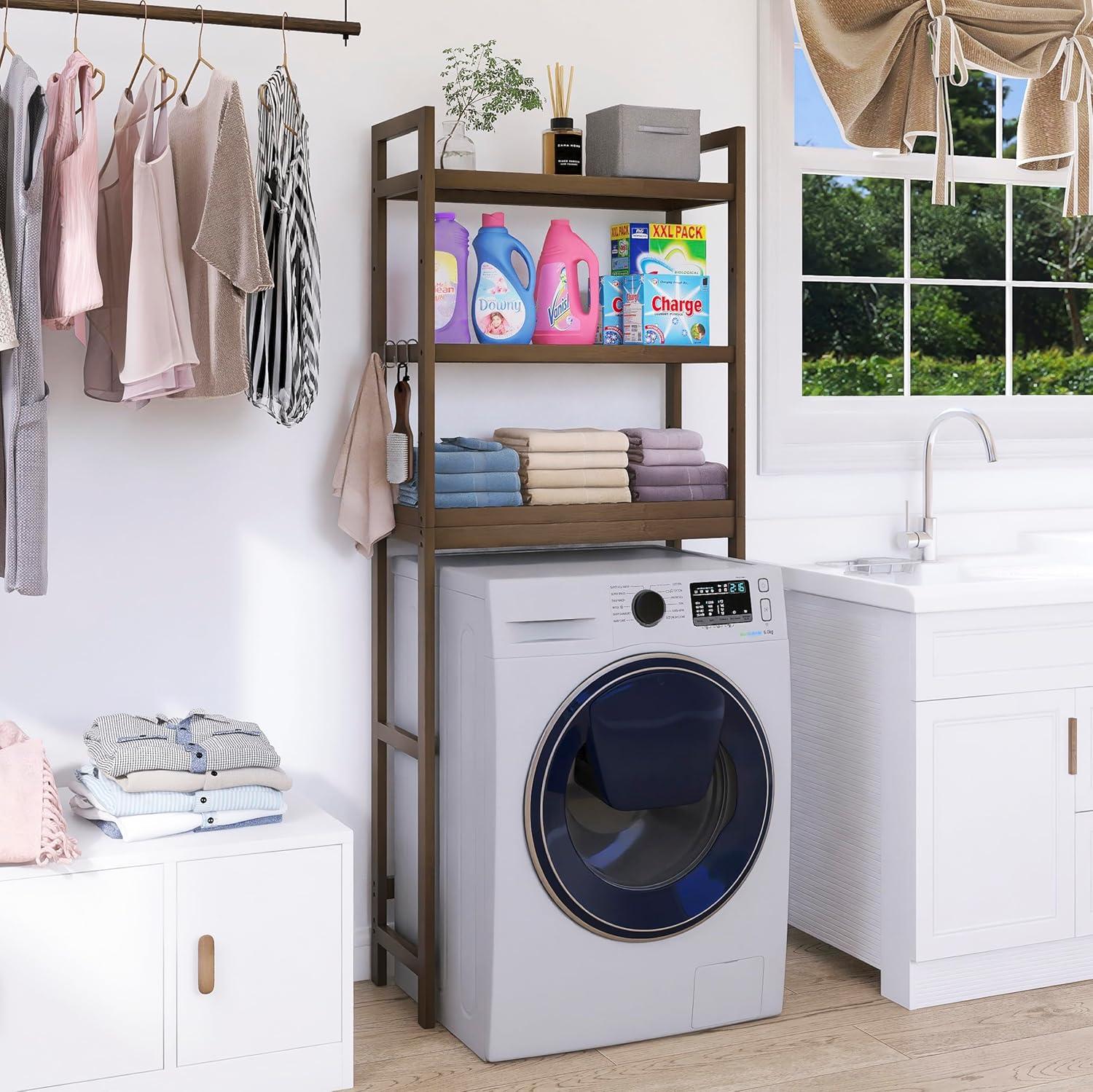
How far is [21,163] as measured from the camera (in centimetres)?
235

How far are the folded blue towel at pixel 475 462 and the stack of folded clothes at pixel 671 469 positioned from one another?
10.7 inches

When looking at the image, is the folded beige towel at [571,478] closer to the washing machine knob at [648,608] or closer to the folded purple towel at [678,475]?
the folded purple towel at [678,475]

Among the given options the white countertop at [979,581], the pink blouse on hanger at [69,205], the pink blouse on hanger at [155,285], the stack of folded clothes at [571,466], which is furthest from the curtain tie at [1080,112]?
the pink blouse on hanger at [69,205]

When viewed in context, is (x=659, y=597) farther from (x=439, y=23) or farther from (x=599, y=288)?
(x=439, y=23)

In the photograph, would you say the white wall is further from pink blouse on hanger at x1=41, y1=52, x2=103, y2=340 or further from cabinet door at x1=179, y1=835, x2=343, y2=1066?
cabinet door at x1=179, y1=835, x2=343, y2=1066

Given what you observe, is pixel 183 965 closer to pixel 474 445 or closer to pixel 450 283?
pixel 474 445

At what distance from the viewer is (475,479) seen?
2.73 m

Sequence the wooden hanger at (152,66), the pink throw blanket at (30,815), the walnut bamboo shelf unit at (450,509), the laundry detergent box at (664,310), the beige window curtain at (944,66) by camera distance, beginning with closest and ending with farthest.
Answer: the pink throw blanket at (30,815) < the wooden hanger at (152,66) < the walnut bamboo shelf unit at (450,509) < the laundry detergent box at (664,310) < the beige window curtain at (944,66)

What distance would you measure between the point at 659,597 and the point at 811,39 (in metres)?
1.45

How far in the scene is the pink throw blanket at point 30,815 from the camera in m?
2.27

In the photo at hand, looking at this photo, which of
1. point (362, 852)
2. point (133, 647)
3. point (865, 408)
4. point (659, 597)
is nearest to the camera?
point (659, 597)

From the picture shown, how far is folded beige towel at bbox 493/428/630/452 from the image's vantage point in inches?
110

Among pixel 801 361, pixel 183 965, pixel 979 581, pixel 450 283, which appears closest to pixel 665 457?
pixel 450 283

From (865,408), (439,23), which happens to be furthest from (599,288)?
(865,408)
